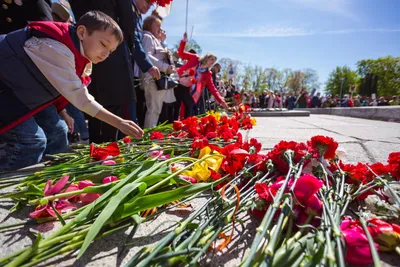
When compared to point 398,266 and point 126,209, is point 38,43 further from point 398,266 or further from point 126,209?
point 398,266

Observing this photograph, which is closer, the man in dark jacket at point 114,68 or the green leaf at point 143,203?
the green leaf at point 143,203

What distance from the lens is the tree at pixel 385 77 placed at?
132 ft

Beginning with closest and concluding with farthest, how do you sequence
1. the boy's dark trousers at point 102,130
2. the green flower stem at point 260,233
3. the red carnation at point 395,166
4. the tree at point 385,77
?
1. the green flower stem at point 260,233
2. the red carnation at point 395,166
3. the boy's dark trousers at point 102,130
4. the tree at point 385,77

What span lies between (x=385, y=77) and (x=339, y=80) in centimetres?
853

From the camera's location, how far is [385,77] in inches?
1649

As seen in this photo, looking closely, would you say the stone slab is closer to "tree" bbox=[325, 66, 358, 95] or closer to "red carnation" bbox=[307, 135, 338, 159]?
"red carnation" bbox=[307, 135, 338, 159]

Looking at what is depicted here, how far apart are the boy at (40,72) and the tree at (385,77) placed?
4836 centimetres

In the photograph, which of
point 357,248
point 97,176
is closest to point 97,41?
point 97,176

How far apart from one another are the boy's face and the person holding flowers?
276cm

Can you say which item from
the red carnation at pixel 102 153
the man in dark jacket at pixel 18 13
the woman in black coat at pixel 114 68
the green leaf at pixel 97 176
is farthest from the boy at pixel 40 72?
the man in dark jacket at pixel 18 13

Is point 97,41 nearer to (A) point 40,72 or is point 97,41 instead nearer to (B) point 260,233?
(A) point 40,72

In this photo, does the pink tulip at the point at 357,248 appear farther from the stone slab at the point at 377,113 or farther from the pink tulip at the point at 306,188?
the stone slab at the point at 377,113

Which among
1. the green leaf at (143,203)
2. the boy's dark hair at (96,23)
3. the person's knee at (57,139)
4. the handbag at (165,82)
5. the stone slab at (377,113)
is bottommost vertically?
the stone slab at (377,113)

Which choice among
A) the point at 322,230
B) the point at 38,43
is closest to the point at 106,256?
the point at 322,230
